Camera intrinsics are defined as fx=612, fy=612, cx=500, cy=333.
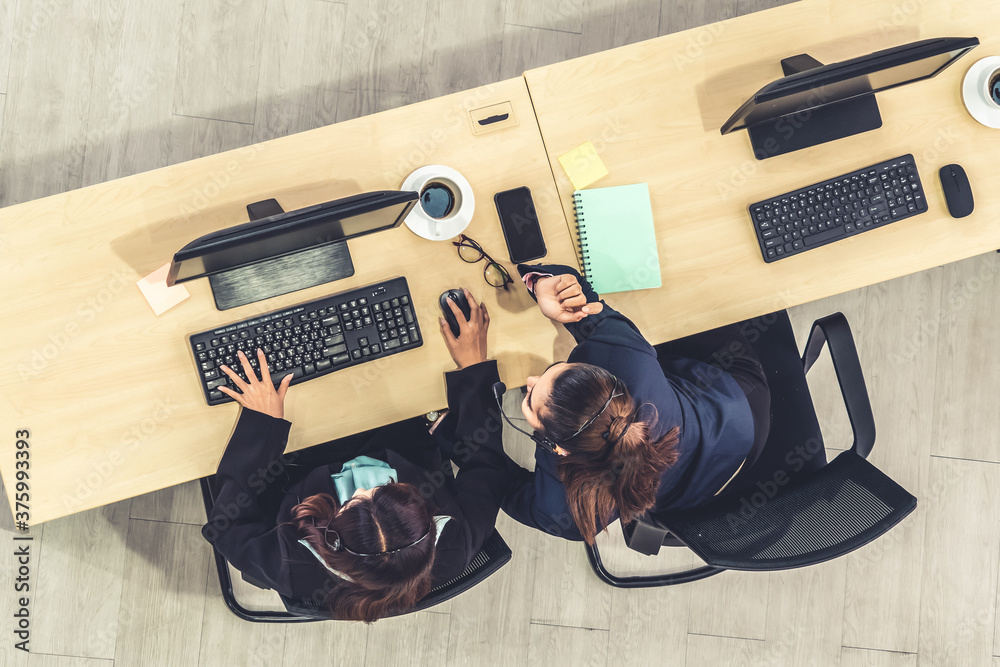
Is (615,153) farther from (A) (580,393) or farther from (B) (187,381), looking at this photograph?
Answer: (B) (187,381)

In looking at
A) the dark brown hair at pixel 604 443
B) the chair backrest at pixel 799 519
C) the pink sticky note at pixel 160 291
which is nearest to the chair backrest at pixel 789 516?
the chair backrest at pixel 799 519

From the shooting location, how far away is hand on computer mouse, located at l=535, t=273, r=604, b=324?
4.11ft

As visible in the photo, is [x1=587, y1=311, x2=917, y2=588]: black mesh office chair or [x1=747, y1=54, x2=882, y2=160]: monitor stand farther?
[x1=747, y1=54, x2=882, y2=160]: monitor stand

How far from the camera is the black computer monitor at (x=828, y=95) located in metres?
1.13

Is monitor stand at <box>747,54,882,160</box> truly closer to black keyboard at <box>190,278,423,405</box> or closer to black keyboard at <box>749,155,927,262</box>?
black keyboard at <box>749,155,927,262</box>

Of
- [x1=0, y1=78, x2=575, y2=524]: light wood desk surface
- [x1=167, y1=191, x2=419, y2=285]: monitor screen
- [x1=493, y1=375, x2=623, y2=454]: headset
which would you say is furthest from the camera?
[x1=0, y1=78, x2=575, y2=524]: light wood desk surface

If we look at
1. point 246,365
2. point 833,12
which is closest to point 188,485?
point 246,365

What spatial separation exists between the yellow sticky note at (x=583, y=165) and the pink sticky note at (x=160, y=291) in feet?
2.80

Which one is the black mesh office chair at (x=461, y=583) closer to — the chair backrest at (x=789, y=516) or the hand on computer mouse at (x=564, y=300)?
the chair backrest at (x=789, y=516)

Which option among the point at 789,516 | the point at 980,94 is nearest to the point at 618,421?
the point at 789,516

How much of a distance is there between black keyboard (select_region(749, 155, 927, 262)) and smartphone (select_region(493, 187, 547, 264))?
0.49m

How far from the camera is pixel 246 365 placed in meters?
1.26

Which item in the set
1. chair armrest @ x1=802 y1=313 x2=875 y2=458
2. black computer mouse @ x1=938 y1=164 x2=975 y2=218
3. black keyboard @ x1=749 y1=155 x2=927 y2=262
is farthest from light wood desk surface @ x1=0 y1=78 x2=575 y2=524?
black computer mouse @ x1=938 y1=164 x2=975 y2=218

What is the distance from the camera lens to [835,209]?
54.0 inches
